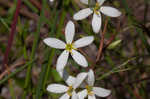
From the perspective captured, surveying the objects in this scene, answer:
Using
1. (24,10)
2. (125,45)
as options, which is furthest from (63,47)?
(24,10)

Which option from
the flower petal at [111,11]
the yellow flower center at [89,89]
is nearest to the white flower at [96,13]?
the flower petal at [111,11]

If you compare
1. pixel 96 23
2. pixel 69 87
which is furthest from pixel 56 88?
pixel 96 23

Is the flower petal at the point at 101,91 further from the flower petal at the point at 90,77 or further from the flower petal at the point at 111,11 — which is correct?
the flower petal at the point at 111,11

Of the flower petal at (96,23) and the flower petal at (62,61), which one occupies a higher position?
the flower petal at (96,23)

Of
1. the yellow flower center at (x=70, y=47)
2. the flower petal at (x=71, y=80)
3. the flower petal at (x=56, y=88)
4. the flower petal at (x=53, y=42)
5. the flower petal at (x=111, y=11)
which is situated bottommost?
the flower petal at (x=56, y=88)

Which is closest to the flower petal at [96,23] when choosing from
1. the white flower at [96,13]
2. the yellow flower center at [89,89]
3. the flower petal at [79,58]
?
the white flower at [96,13]

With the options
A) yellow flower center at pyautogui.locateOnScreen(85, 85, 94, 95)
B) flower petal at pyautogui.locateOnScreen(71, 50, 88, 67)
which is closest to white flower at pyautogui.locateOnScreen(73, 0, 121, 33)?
flower petal at pyautogui.locateOnScreen(71, 50, 88, 67)

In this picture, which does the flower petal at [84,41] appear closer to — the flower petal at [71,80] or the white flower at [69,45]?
the white flower at [69,45]

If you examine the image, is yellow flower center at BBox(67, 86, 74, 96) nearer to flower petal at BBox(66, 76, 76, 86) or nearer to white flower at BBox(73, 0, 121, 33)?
flower petal at BBox(66, 76, 76, 86)
